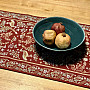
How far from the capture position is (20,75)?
28.9 inches

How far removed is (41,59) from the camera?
781mm

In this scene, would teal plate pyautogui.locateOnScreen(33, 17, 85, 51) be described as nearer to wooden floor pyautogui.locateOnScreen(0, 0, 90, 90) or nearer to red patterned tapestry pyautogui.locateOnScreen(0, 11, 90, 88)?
red patterned tapestry pyautogui.locateOnScreen(0, 11, 90, 88)

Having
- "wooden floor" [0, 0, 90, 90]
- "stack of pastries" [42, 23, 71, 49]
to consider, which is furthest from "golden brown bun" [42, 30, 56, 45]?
"wooden floor" [0, 0, 90, 90]

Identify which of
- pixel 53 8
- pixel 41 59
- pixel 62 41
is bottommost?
pixel 41 59

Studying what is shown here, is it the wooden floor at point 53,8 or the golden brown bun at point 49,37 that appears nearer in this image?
the golden brown bun at point 49,37

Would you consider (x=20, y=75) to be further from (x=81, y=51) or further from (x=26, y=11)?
(x=26, y=11)

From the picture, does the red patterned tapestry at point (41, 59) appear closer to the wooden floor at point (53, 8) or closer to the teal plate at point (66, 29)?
the teal plate at point (66, 29)

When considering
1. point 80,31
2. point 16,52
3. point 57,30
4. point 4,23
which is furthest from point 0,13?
point 80,31

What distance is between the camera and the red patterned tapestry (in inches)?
28.7

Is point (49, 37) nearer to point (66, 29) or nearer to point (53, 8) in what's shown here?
point (66, 29)

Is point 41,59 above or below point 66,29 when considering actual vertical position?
below

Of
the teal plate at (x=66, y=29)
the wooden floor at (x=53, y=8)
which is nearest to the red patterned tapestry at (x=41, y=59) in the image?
the teal plate at (x=66, y=29)

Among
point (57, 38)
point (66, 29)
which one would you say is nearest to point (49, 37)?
point (57, 38)

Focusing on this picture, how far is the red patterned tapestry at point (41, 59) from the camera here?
0.73m
